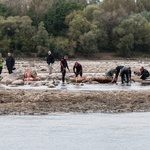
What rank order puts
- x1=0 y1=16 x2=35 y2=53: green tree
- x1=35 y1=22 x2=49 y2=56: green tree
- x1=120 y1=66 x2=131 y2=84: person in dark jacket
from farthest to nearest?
x1=35 y1=22 x2=49 y2=56: green tree, x1=0 y1=16 x2=35 y2=53: green tree, x1=120 y1=66 x2=131 y2=84: person in dark jacket

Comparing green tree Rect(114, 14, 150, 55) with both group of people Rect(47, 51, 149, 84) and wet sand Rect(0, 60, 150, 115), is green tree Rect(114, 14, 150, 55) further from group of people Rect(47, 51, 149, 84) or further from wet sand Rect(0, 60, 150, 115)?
wet sand Rect(0, 60, 150, 115)

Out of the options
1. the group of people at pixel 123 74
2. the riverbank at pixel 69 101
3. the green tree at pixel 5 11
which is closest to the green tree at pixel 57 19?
the green tree at pixel 5 11

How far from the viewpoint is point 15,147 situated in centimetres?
1634

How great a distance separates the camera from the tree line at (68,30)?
103m

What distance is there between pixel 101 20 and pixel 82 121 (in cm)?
9332

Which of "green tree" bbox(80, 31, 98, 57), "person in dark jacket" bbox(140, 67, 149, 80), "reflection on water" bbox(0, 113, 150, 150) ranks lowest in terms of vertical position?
"reflection on water" bbox(0, 113, 150, 150)

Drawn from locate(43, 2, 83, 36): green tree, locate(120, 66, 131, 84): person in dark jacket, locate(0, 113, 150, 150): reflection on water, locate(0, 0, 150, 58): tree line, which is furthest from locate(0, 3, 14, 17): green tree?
locate(0, 113, 150, 150): reflection on water

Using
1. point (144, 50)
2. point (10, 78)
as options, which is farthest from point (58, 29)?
point (10, 78)

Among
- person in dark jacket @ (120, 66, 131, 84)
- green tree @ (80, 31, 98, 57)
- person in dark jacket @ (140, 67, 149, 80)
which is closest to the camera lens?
person in dark jacket @ (120, 66, 131, 84)

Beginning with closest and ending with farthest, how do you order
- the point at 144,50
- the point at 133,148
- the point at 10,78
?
1. the point at 133,148
2. the point at 10,78
3. the point at 144,50

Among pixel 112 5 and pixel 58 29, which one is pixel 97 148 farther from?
pixel 112 5

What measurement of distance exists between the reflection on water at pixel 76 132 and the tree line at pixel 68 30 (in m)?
78.1

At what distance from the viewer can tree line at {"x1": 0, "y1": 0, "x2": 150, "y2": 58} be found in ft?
338

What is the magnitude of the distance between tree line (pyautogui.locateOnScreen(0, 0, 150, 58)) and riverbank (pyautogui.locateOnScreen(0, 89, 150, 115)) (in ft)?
239
